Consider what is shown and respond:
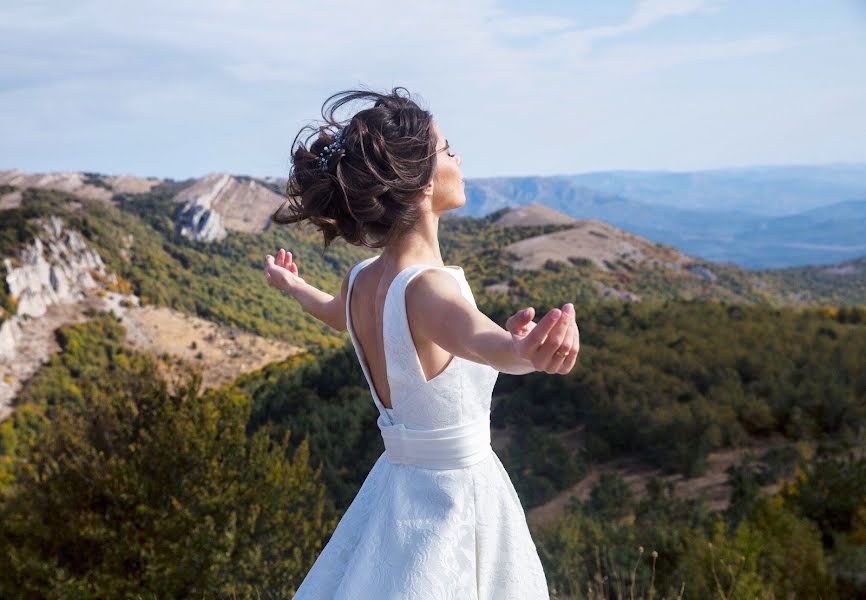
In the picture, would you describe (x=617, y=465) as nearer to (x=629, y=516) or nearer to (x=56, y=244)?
(x=629, y=516)

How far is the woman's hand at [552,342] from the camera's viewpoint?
1.10 metres

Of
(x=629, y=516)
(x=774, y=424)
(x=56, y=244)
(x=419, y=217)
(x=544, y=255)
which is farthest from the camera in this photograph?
(x=56, y=244)

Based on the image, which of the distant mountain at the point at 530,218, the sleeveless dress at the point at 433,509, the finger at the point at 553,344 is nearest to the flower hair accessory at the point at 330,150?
the sleeveless dress at the point at 433,509

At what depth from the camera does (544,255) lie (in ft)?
154

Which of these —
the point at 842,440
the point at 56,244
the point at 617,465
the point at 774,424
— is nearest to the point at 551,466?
the point at 617,465

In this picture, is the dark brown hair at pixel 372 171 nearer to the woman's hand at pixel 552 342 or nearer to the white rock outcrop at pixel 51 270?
the woman's hand at pixel 552 342

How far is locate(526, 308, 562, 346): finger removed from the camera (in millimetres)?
1087

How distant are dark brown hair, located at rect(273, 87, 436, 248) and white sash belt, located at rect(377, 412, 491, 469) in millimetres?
438

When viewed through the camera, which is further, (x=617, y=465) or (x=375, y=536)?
(x=617, y=465)

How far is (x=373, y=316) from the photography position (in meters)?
1.68

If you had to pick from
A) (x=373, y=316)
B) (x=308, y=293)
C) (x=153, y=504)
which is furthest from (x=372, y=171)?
(x=153, y=504)

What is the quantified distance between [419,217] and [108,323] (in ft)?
169

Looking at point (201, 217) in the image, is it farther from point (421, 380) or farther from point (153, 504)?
point (421, 380)

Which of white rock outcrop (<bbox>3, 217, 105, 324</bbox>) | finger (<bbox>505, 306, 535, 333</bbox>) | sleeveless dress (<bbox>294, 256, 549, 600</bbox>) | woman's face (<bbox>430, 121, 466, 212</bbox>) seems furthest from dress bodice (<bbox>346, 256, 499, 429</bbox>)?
white rock outcrop (<bbox>3, 217, 105, 324</bbox>)
